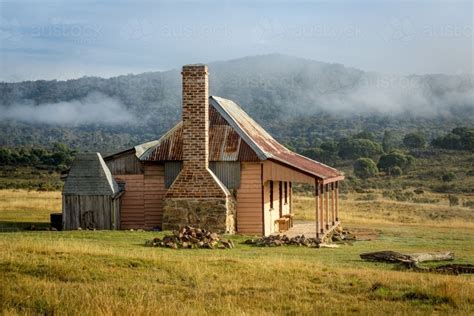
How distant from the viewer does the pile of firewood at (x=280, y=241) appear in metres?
22.2

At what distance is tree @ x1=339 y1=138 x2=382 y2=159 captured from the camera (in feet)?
304

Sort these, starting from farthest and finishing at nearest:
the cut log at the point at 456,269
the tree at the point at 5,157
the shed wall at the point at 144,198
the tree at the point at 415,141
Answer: the tree at the point at 415,141 → the tree at the point at 5,157 → the shed wall at the point at 144,198 → the cut log at the point at 456,269

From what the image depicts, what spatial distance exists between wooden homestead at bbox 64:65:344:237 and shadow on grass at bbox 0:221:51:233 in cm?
280

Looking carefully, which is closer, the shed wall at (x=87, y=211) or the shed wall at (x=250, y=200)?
the shed wall at (x=87, y=211)

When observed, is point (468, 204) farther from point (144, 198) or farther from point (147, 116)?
point (147, 116)

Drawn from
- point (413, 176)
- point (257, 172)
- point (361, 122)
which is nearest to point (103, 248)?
point (257, 172)

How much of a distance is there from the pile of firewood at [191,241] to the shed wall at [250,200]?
4576mm

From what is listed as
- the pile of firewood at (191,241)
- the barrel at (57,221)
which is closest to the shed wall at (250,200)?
the pile of firewood at (191,241)

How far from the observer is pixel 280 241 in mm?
22766

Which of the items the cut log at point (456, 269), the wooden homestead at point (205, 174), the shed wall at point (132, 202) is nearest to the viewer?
the cut log at point (456, 269)

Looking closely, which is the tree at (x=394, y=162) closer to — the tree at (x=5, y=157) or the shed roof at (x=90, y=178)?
the tree at (x=5, y=157)

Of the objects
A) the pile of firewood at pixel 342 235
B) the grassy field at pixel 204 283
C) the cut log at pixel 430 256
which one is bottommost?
the pile of firewood at pixel 342 235

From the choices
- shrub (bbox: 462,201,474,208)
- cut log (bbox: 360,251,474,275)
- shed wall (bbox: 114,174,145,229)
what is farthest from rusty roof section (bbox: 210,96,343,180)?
shrub (bbox: 462,201,474,208)

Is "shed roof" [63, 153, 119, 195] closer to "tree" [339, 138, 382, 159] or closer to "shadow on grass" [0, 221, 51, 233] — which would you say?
"shadow on grass" [0, 221, 51, 233]
